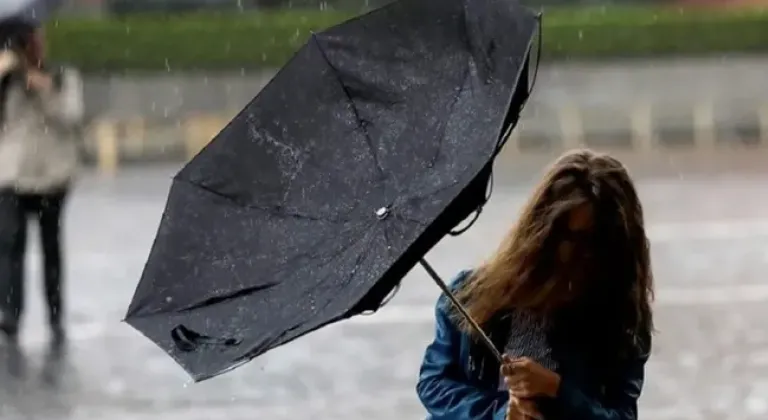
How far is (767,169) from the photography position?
1378 centimetres

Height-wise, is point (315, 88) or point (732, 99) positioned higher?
point (315, 88)

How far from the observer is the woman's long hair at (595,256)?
8.24 feet

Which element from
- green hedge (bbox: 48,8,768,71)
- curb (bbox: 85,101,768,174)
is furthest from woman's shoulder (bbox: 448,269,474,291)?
green hedge (bbox: 48,8,768,71)

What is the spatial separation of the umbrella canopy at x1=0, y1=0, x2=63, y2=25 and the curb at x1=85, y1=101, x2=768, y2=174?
4.47 feet

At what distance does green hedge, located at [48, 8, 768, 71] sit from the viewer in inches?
675

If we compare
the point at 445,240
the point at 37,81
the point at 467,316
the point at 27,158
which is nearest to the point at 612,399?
the point at 467,316

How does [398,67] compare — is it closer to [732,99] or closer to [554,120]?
[554,120]

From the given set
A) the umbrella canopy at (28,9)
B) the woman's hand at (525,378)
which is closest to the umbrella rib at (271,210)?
the woman's hand at (525,378)

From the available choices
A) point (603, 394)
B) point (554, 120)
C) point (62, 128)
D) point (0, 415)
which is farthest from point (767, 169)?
point (603, 394)

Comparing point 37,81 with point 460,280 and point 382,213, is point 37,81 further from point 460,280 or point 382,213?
point 382,213

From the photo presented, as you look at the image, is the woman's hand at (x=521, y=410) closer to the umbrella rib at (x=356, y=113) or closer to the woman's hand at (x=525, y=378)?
the woman's hand at (x=525, y=378)

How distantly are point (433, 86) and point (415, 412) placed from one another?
11.4ft

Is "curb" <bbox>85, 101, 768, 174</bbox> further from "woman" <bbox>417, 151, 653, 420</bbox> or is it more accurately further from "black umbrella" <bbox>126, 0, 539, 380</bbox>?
"woman" <bbox>417, 151, 653, 420</bbox>

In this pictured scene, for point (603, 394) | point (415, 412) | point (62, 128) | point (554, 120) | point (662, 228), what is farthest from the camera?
point (554, 120)
